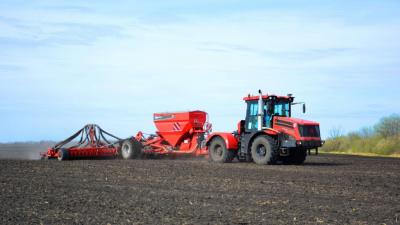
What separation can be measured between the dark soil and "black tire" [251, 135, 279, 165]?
2280 mm

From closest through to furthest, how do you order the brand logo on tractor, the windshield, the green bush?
the windshield < the brand logo on tractor < the green bush

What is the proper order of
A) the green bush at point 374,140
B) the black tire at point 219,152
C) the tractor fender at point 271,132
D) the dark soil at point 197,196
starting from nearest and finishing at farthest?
the dark soil at point 197,196 < the tractor fender at point 271,132 < the black tire at point 219,152 < the green bush at point 374,140

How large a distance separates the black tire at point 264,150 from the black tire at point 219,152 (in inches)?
43.8

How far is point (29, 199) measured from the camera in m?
13.0

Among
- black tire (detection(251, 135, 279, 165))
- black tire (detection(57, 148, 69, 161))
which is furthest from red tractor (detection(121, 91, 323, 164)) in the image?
black tire (detection(57, 148, 69, 161))

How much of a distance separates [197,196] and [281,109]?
11572 mm

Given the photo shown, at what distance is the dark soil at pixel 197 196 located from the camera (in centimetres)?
1080

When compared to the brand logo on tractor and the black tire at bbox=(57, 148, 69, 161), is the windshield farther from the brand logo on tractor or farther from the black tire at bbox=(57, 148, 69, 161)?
the black tire at bbox=(57, 148, 69, 161)

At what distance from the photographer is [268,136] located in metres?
23.9

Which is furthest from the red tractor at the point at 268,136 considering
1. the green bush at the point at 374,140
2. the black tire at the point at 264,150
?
the green bush at the point at 374,140

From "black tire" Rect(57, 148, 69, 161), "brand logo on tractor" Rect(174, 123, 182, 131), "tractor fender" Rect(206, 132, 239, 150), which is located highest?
"brand logo on tractor" Rect(174, 123, 182, 131)

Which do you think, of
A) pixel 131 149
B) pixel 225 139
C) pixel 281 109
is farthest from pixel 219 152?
pixel 131 149

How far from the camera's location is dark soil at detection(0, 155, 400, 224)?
425 inches

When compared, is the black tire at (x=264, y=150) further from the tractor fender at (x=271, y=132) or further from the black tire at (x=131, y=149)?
the black tire at (x=131, y=149)
